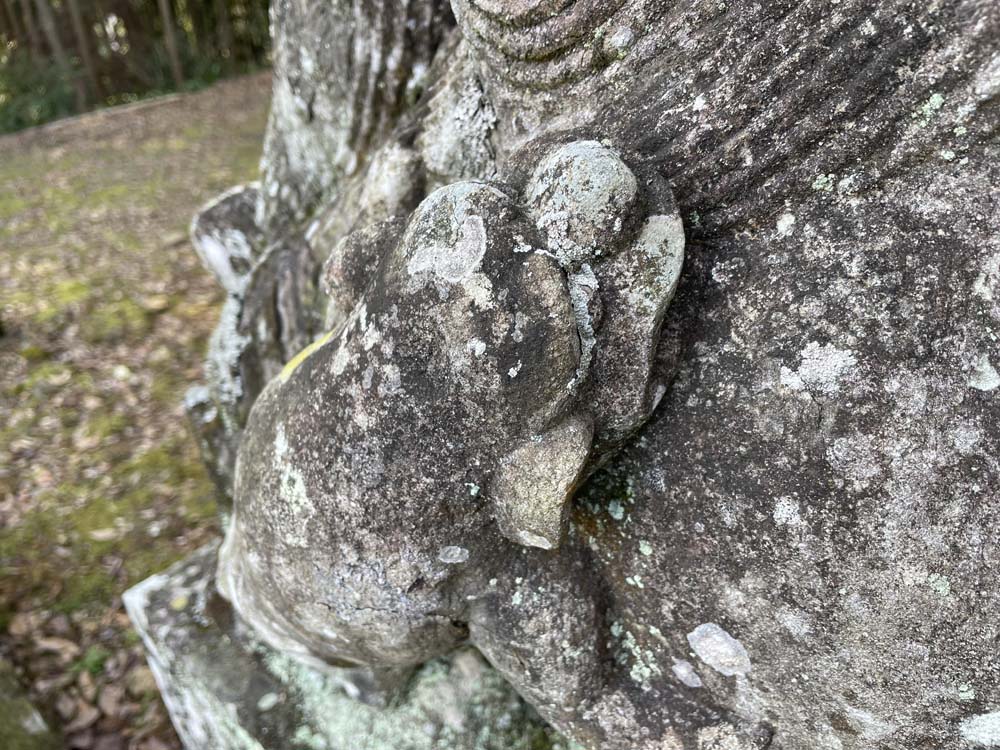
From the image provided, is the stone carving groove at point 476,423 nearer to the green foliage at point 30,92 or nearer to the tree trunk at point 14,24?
the green foliage at point 30,92

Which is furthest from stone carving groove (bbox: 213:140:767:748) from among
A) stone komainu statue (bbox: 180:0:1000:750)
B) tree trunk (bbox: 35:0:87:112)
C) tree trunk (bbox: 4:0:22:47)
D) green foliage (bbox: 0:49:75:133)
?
tree trunk (bbox: 4:0:22:47)

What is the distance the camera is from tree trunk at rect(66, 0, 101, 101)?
25.1 ft

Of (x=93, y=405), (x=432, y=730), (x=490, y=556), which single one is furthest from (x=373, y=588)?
(x=93, y=405)

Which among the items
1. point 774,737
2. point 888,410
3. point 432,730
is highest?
point 888,410

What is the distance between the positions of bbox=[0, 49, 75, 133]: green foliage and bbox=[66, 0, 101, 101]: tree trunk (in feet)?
0.93

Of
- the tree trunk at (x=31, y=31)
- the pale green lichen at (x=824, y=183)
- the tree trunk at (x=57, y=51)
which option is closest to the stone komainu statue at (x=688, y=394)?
the pale green lichen at (x=824, y=183)

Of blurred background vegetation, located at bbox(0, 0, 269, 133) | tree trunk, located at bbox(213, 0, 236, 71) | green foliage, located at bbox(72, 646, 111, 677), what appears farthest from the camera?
tree trunk, located at bbox(213, 0, 236, 71)

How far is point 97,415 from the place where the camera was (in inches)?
127

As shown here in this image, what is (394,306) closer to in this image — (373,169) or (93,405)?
(373,169)

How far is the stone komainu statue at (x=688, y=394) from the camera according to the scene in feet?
2.50

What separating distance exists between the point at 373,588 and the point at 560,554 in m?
0.25

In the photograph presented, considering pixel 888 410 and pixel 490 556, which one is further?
pixel 490 556

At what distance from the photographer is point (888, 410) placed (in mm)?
772

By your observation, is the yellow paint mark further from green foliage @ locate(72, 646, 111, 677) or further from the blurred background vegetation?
the blurred background vegetation
